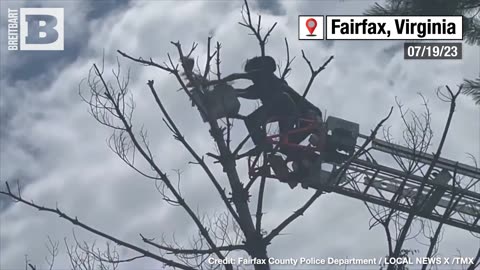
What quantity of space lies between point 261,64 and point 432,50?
1.54m

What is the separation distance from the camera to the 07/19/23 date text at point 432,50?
6082 mm

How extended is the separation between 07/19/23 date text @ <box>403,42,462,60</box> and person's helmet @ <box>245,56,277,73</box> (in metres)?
1.16

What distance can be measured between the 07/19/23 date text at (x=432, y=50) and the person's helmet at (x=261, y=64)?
1.16 metres

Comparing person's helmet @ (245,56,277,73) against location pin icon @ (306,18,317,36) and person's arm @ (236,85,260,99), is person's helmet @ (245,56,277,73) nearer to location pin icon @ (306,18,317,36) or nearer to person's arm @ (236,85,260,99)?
person's arm @ (236,85,260,99)

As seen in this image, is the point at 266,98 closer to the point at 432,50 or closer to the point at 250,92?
the point at 250,92

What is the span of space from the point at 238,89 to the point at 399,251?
1.54 m

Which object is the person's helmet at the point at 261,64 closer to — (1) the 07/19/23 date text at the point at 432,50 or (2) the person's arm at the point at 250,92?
(2) the person's arm at the point at 250,92

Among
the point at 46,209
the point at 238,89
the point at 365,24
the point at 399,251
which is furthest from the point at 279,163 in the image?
the point at 46,209

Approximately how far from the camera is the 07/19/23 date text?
6082 millimetres

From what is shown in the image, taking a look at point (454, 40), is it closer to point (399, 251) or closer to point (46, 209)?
point (399, 251)

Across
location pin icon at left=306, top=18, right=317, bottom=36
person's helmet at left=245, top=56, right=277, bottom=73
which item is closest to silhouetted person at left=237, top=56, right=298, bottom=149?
person's helmet at left=245, top=56, right=277, bottom=73

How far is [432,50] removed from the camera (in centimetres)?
621

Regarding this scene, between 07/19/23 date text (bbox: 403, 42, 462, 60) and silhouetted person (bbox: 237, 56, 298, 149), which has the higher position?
07/19/23 date text (bbox: 403, 42, 462, 60)

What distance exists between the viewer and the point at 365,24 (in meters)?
6.06
